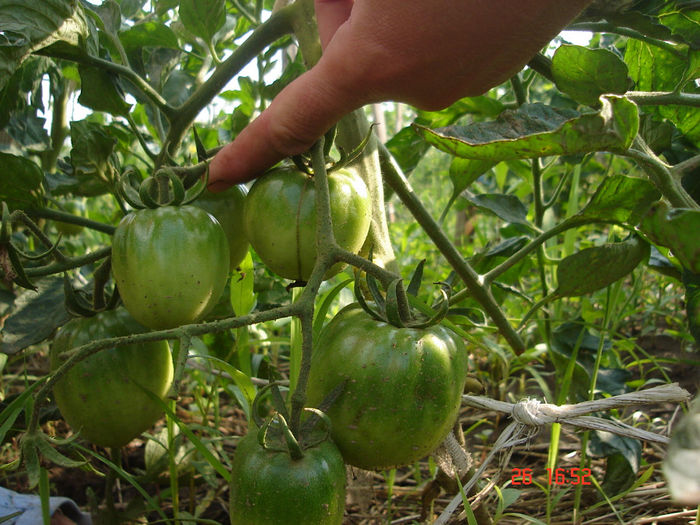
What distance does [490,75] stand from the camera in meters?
0.73

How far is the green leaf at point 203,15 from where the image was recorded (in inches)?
42.4

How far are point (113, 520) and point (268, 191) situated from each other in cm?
67

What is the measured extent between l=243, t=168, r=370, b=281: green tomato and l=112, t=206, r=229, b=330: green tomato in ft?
0.24

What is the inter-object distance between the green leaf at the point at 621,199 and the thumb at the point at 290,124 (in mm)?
483

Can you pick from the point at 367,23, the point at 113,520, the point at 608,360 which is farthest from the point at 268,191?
the point at 608,360

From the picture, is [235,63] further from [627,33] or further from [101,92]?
[627,33]

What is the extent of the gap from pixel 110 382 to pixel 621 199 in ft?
2.86

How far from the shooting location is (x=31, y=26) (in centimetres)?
80

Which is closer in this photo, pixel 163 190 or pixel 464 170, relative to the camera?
pixel 163 190

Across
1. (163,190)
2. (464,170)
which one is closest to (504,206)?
(464,170)

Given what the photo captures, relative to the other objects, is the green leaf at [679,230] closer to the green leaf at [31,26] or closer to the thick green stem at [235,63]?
the thick green stem at [235,63]

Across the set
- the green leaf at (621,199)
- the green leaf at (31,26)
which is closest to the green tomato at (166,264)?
the green leaf at (31,26)

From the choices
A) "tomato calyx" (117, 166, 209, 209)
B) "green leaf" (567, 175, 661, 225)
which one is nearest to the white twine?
"green leaf" (567, 175, 661, 225)

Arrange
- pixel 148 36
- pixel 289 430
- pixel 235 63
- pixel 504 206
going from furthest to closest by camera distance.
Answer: pixel 504 206 < pixel 148 36 < pixel 235 63 < pixel 289 430
